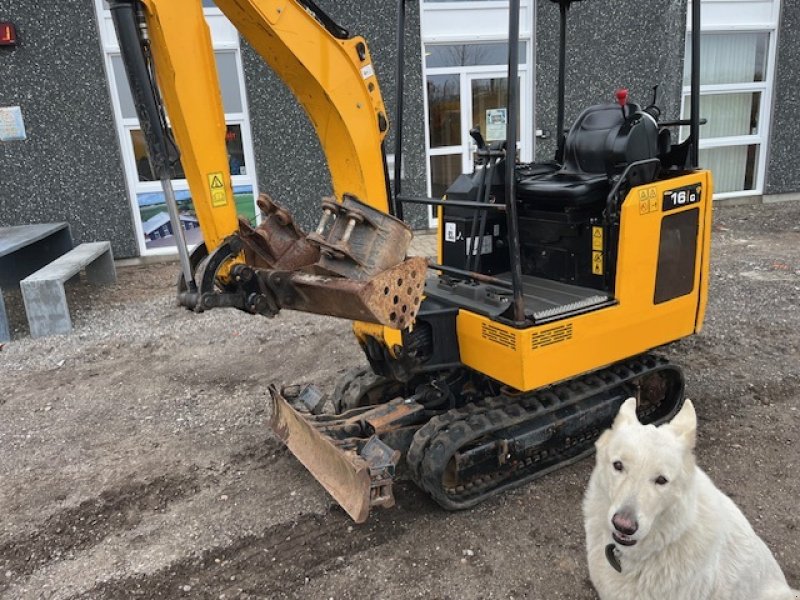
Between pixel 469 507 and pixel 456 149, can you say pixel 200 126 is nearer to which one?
pixel 469 507

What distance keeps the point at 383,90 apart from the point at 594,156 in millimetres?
6617

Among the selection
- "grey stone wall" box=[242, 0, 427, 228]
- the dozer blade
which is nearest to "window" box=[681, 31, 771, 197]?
"grey stone wall" box=[242, 0, 427, 228]

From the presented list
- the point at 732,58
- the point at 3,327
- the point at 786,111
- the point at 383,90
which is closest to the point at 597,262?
the point at 3,327

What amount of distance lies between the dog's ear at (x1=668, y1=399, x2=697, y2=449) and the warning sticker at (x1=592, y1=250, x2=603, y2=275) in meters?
1.65

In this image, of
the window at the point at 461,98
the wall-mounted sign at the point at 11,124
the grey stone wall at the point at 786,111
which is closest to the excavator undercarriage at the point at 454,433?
the window at the point at 461,98

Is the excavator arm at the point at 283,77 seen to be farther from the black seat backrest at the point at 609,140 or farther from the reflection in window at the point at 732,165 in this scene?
the reflection in window at the point at 732,165

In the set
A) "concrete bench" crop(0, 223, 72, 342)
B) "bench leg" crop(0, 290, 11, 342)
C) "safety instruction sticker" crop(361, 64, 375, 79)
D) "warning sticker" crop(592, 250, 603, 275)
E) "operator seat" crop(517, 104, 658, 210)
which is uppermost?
"safety instruction sticker" crop(361, 64, 375, 79)

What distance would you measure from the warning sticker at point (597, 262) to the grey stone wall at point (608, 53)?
24.1 ft

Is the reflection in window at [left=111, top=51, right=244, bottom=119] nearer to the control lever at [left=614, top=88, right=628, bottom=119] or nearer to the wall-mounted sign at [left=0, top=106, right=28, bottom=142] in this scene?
the wall-mounted sign at [left=0, top=106, right=28, bottom=142]

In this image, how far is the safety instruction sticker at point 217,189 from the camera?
306 cm

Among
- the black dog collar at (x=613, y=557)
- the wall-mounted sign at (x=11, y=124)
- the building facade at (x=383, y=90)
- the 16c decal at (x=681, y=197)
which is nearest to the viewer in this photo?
the black dog collar at (x=613, y=557)

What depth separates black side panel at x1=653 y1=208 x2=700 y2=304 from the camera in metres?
3.95

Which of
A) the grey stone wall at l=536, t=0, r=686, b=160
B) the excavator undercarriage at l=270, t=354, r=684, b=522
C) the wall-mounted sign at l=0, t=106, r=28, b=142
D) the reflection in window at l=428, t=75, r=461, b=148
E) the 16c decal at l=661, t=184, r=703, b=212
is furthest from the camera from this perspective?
the grey stone wall at l=536, t=0, r=686, b=160

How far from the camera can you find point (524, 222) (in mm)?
4410
